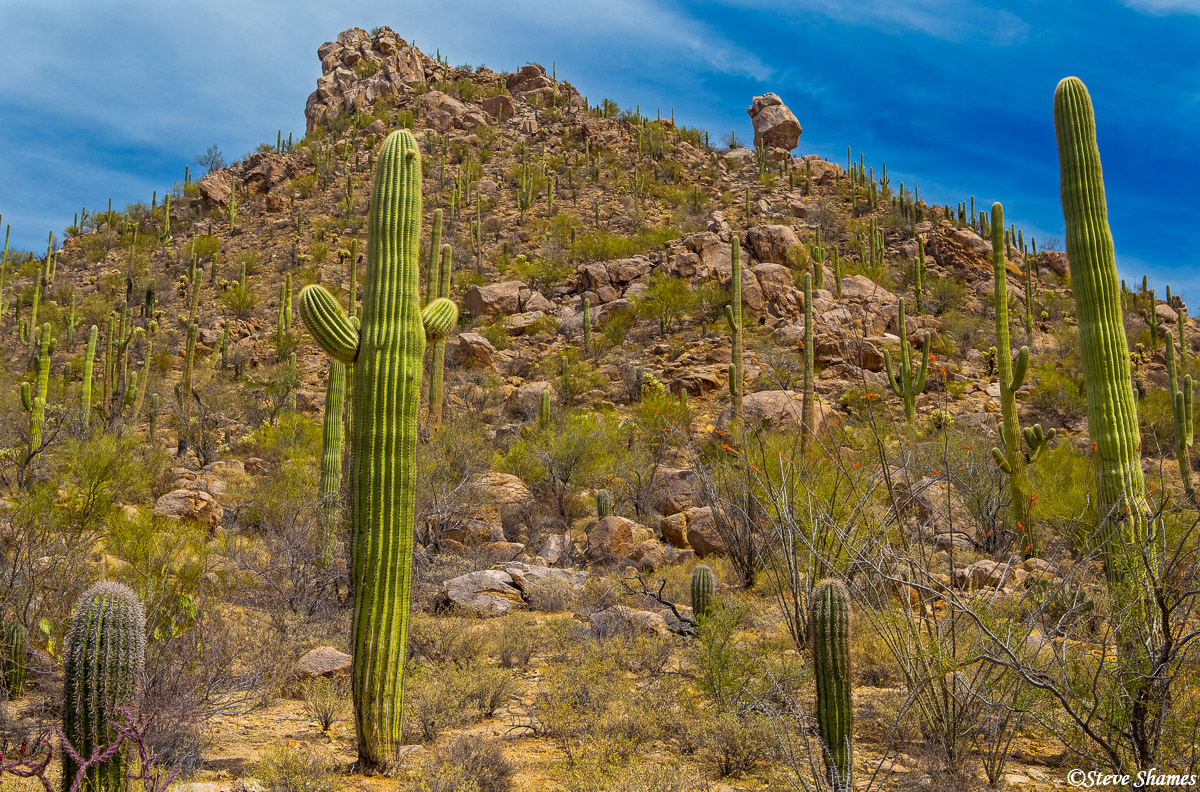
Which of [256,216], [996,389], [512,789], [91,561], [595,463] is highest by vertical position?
[256,216]

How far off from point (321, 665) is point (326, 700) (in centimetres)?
86

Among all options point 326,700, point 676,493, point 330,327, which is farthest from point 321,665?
point 676,493

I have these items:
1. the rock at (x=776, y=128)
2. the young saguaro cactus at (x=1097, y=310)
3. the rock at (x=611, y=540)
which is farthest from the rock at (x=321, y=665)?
the rock at (x=776, y=128)

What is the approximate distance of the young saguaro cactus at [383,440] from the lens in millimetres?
4371

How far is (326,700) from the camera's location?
5195 millimetres

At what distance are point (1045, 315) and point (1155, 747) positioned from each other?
2566 cm

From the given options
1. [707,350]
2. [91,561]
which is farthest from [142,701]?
[707,350]

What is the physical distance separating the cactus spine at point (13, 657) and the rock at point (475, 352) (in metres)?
17.7

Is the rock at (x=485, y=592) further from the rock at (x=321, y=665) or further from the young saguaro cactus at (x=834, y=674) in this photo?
the young saguaro cactus at (x=834, y=674)

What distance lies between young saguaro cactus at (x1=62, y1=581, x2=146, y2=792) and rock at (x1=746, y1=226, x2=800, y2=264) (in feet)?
80.8

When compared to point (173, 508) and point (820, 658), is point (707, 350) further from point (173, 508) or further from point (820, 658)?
point (820, 658)

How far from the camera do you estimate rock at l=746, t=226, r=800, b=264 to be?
26.2 m

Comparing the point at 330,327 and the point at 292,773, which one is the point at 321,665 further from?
the point at 330,327

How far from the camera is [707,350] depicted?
22.4 meters
